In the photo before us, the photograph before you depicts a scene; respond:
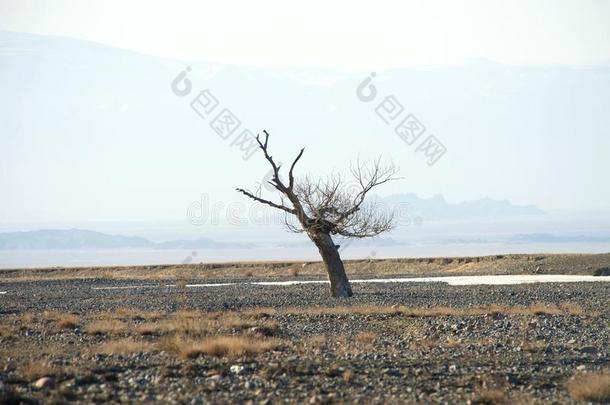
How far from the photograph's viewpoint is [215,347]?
18.8m

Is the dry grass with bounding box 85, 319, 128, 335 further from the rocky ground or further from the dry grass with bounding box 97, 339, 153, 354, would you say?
the dry grass with bounding box 97, 339, 153, 354

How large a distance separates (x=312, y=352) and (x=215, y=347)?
6.47ft

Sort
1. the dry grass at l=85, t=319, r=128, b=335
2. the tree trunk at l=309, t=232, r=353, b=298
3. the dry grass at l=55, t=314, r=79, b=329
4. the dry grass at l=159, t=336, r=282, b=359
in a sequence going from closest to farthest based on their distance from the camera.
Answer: the dry grass at l=159, t=336, r=282, b=359 < the dry grass at l=85, t=319, r=128, b=335 < the dry grass at l=55, t=314, r=79, b=329 < the tree trunk at l=309, t=232, r=353, b=298

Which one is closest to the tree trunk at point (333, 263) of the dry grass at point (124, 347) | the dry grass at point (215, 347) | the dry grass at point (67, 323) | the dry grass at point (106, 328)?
the dry grass at point (106, 328)

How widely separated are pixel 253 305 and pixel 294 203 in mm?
4072

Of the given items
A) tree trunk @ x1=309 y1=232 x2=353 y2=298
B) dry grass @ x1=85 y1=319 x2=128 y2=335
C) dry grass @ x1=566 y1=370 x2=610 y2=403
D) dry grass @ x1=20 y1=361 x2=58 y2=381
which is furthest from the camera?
tree trunk @ x1=309 y1=232 x2=353 y2=298

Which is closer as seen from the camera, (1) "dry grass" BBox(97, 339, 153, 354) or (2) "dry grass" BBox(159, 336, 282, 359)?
(2) "dry grass" BBox(159, 336, 282, 359)

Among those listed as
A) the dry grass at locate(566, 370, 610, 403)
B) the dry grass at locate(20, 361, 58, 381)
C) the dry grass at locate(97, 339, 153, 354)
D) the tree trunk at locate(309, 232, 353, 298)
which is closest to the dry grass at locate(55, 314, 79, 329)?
the dry grass at locate(97, 339, 153, 354)

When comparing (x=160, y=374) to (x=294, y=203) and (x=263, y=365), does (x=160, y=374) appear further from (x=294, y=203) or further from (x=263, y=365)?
(x=294, y=203)

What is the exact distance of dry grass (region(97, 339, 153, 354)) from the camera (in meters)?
19.6

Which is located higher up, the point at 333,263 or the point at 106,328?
the point at 333,263

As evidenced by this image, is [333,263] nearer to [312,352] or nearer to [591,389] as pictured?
[312,352]

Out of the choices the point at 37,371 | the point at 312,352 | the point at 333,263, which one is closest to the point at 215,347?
the point at 312,352

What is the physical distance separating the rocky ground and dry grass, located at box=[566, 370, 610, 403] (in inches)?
0.9
